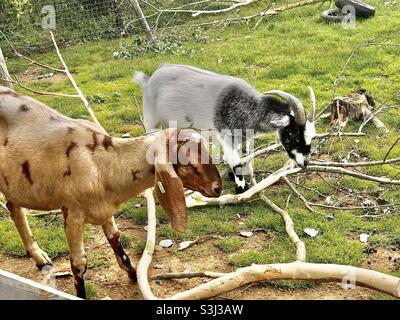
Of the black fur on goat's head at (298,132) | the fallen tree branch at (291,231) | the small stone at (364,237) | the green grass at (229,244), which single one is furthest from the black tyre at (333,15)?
the green grass at (229,244)

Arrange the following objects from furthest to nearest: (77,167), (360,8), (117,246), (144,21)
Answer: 1. (360,8)
2. (144,21)
3. (117,246)
4. (77,167)

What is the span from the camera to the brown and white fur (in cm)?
341

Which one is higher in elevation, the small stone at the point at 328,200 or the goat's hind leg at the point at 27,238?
the goat's hind leg at the point at 27,238

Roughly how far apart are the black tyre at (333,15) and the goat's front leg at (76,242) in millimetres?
8580

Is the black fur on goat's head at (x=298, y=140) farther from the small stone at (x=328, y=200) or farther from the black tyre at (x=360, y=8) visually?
the black tyre at (x=360, y=8)

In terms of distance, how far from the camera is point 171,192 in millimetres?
3309

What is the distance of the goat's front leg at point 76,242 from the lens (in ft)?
12.3

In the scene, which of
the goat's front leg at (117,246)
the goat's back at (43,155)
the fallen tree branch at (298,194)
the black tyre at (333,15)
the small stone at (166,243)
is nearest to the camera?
the goat's back at (43,155)

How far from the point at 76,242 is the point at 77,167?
510mm

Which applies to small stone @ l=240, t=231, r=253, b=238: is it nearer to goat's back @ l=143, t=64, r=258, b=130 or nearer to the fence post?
goat's back @ l=143, t=64, r=258, b=130

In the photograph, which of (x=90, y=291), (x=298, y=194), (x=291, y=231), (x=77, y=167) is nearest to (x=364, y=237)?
(x=291, y=231)

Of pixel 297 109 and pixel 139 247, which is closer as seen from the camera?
pixel 139 247

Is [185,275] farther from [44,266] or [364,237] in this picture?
[364,237]

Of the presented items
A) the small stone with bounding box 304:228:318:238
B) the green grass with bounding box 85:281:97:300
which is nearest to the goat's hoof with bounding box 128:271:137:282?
the green grass with bounding box 85:281:97:300
